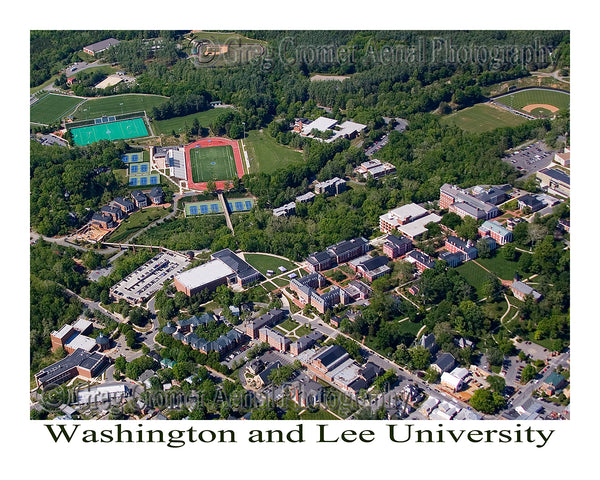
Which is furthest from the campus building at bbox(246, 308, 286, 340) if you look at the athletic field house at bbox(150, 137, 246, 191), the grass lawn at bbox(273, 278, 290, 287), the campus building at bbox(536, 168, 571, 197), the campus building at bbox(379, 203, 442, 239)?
the campus building at bbox(536, 168, 571, 197)

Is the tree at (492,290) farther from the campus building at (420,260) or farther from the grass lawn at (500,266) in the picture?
the campus building at (420,260)

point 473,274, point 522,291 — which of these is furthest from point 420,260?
point 522,291

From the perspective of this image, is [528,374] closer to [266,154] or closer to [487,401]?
[487,401]

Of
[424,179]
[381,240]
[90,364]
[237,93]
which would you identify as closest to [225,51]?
[237,93]

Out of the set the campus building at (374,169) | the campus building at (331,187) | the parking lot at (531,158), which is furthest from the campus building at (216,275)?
the parking lot at (531,158)

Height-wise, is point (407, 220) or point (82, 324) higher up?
point (407, 220)

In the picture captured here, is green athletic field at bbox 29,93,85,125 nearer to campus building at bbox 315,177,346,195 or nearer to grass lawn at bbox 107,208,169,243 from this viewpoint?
grass lawn at bbox 107,208,169,243
